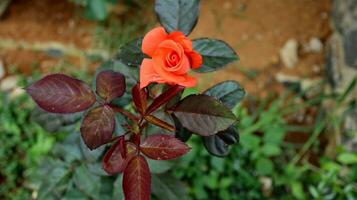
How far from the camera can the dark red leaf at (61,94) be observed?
3.32ft

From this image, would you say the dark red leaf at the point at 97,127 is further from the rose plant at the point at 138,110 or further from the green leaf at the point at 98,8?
the green leaf at the point at 98,8

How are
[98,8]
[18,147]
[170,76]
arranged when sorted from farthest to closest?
[98,8] < [18,147] < [170,76]

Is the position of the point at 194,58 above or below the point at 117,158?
above

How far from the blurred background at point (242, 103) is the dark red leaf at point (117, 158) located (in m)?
0.28

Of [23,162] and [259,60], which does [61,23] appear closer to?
[23,162]

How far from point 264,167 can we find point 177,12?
37.5 inches

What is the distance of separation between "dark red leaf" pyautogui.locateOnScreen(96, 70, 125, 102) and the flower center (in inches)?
7.7

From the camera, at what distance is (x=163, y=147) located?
1037 millimetres

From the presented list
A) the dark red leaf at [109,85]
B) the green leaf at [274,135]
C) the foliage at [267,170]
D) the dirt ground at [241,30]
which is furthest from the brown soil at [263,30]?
the dark red leaf at [109,85]

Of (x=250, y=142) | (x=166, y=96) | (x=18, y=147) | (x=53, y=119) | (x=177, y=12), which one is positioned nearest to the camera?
(x=166, y=96)

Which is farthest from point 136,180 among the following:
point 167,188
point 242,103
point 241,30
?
point 241,30

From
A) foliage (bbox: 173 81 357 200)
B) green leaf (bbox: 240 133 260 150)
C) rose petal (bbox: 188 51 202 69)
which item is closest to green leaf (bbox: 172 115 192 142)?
rose petal (bbox: 188 51 202 69)

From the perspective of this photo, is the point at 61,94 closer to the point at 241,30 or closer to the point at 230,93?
the point at 230,93

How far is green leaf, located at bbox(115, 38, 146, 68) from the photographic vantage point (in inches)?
42.8
